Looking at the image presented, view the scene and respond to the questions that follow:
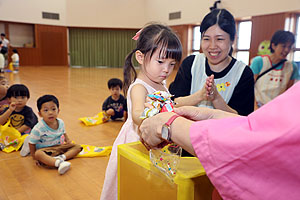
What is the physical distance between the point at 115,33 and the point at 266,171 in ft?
59.0

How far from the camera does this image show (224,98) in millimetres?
1824

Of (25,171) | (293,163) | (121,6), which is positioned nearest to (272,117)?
(293,163)

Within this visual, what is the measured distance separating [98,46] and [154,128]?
58.7ft

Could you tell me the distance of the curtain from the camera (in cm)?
1756

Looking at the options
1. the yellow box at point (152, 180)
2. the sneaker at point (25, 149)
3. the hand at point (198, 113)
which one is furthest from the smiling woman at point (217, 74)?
the sneaker at point (25, 149)

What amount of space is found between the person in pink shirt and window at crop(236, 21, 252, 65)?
11556 mm

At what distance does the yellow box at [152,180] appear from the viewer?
91cm

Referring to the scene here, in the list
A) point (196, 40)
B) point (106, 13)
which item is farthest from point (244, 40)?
point (106, 13)

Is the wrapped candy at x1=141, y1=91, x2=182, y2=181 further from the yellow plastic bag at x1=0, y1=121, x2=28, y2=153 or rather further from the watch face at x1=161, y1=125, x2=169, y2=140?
the yellow plastic bag at x1=0, y1=121, x2=28, y2=153

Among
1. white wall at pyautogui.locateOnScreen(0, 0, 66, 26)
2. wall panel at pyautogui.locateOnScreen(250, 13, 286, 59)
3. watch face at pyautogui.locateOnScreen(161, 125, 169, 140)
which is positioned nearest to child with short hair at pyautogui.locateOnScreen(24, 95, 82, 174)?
watch face at pyautogui.locateOnScreen(161, 125, 169, 140)

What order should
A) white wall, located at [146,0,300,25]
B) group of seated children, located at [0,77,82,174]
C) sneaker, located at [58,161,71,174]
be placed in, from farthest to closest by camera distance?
white wall, located at [146,0,300,25] < group of seated children, located at [0,77,82,174] < sneaker, located at [58,161,71,174]

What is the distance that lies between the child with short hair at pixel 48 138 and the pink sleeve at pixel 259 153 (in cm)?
204

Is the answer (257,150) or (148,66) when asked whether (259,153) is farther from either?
(148,66)

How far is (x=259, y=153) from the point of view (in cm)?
62
